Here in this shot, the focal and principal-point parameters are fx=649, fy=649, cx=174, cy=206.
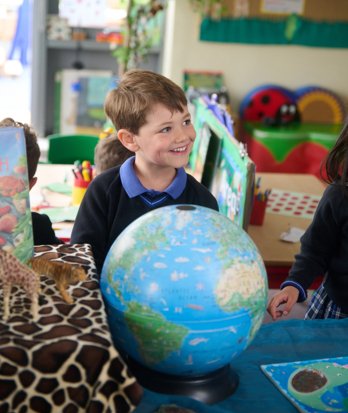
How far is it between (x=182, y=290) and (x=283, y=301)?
60cm

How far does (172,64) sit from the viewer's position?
493 cm

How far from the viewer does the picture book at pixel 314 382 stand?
1110 millimetres

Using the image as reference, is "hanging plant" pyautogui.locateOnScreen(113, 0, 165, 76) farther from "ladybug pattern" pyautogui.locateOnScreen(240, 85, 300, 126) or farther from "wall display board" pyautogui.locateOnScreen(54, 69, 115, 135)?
"ladybug pattern" pyautogui.locateOnScreen(240, 85, 300, 126)

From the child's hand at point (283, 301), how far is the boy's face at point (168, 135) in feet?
1.28

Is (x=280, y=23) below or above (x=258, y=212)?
above

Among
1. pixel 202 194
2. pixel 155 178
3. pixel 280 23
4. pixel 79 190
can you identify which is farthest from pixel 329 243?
pixel 280 23

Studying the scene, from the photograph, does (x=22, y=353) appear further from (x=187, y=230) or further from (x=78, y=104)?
(x=78, y=104)

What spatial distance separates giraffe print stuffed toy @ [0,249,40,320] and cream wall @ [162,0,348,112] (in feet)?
13.6

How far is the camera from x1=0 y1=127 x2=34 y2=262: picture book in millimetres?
1021

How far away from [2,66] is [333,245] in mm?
6072

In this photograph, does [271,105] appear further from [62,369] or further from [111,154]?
[62,369]

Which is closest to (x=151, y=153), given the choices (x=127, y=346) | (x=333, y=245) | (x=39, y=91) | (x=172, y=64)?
(x=333, y=245)

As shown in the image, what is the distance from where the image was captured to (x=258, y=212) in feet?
8.59

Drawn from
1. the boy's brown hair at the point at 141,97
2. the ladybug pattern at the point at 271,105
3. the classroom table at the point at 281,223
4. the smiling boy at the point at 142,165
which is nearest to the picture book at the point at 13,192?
the smiling boy at the point at 142,165
